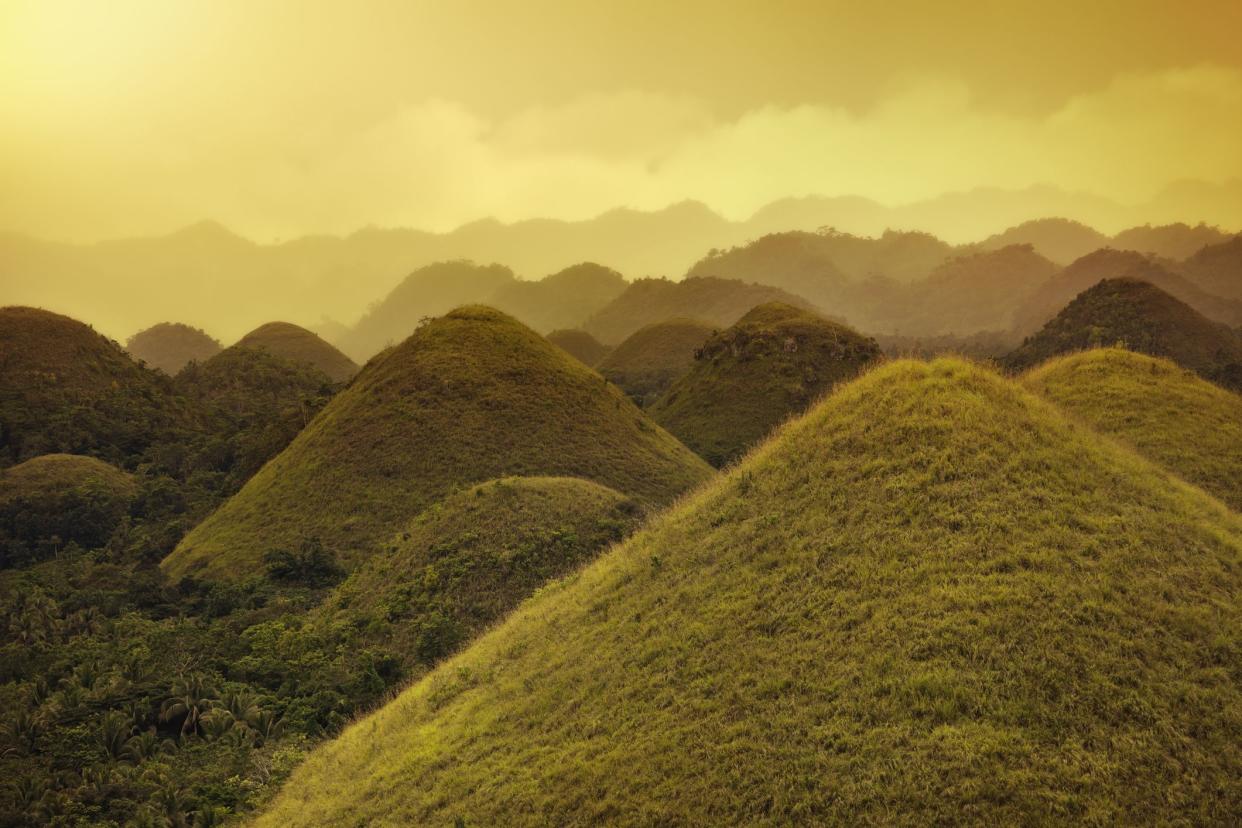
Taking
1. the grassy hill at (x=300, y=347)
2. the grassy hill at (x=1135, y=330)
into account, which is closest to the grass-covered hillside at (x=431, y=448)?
the grassy hill at (x=1135, y=330)

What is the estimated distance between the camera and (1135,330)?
2940 inches

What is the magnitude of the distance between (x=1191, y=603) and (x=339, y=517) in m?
36.8

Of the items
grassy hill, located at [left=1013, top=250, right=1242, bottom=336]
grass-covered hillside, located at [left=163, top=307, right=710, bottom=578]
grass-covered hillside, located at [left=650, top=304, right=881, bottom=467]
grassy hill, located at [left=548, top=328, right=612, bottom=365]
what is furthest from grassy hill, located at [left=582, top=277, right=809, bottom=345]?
grass-covered hillside, located at [left=163, top=307, right=710, bottom=578]

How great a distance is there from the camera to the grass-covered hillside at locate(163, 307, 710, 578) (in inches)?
1543

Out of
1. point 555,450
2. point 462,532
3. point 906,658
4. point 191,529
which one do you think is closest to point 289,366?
point 191,529

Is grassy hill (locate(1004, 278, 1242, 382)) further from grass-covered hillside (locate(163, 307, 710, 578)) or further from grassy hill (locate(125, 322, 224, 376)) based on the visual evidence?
grassy hill (locate(125, 322, 224, 376))

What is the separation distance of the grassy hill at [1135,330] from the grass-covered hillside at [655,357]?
1551 inches

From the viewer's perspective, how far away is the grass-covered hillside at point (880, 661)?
8969 mm

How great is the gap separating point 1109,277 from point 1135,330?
266 ft

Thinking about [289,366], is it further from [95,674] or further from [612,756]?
[612,756]

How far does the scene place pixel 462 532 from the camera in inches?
1230

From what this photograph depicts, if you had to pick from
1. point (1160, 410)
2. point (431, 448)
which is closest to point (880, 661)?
point (1160, 410)

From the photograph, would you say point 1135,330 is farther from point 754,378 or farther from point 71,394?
point 71,394

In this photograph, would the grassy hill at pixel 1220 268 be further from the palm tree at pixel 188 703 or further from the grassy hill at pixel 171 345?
the grassy hill at pixel 171 345
